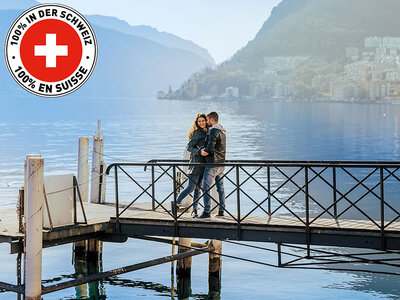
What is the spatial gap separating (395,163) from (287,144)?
57.4 metres

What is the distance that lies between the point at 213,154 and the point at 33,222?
3.11m

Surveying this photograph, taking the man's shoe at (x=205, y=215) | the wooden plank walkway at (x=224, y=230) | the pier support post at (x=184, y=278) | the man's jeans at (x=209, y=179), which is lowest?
the pier support post at (x=184, y=278)

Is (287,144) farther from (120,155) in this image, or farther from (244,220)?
(244,220)

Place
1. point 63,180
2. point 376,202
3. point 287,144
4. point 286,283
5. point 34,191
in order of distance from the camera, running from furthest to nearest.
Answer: point 287,144 < point 376,202 < point 286,283 < point 63,180 < point 34,191

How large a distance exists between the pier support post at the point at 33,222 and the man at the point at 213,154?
2.72 meters

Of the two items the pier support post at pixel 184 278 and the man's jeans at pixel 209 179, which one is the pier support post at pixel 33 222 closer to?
the man's jeans at pixel 209 179

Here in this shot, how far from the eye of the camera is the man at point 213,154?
1194 cm

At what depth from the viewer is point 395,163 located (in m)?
12.4

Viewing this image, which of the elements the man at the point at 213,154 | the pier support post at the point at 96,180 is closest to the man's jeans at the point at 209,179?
the man at the point at 213,154

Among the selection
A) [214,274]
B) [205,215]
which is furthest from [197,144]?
[214,274]

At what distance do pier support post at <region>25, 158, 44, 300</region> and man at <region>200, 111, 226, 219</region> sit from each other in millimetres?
2724

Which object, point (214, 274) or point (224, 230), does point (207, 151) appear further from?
point (214, 274)

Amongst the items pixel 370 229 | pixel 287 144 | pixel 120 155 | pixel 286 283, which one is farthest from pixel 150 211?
pixel 287 144

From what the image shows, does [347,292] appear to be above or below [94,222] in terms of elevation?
below
